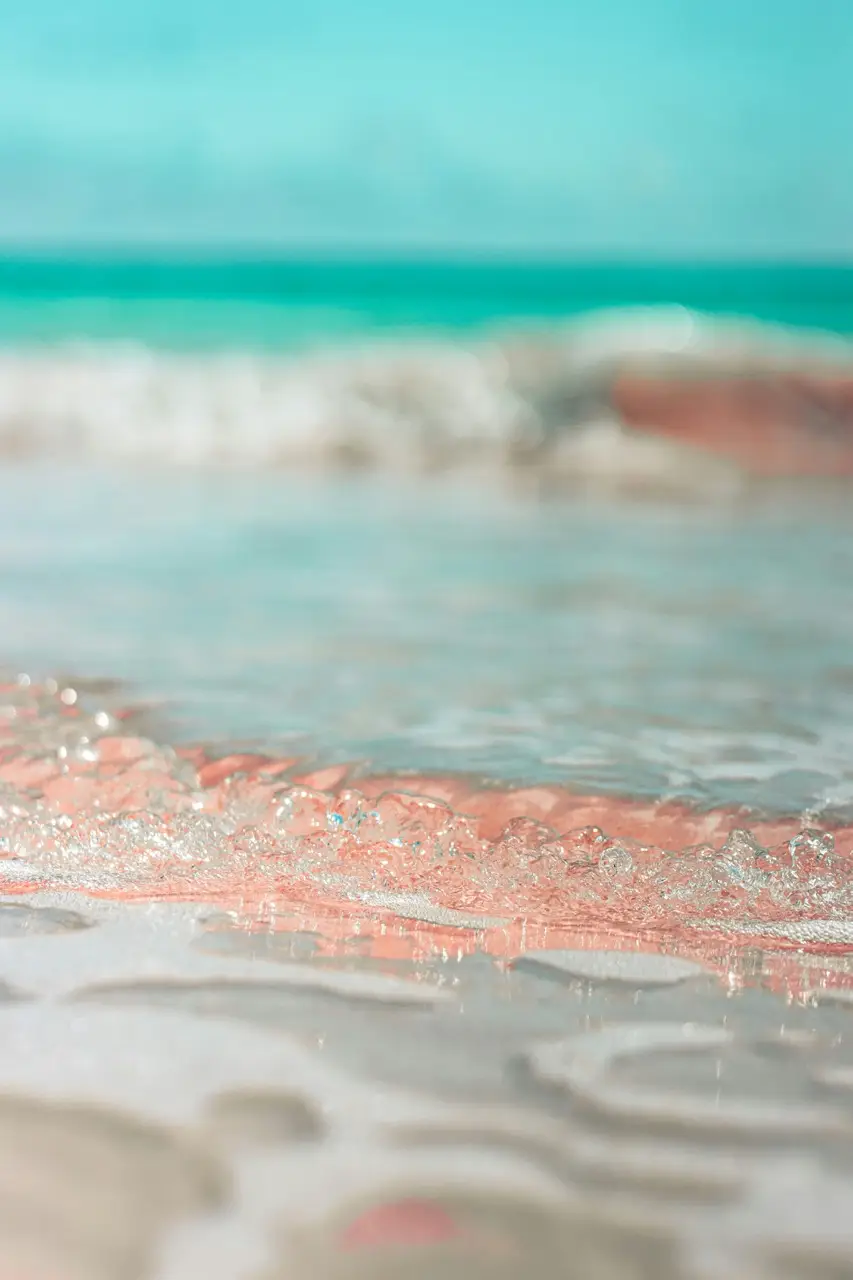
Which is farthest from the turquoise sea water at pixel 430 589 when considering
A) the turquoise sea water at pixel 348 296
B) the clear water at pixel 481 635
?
the turquoise sea water at pixel 348 296

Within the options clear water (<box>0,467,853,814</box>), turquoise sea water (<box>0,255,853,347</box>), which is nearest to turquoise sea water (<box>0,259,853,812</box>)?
clear water (<box>0,467,853,814</box>)

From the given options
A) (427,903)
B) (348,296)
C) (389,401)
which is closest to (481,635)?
(427,903)

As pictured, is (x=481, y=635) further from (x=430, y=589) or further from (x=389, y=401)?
(x=389, y=401)

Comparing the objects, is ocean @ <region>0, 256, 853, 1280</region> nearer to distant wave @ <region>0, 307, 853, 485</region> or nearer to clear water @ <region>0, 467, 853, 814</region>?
clear water @ <region>0, 467, 853, 814</region>

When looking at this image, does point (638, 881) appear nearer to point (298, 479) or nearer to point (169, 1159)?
point (169, 1159)

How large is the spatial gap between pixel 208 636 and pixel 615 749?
0.58 m

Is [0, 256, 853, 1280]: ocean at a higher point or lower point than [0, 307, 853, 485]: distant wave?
lower

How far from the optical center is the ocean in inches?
18.0

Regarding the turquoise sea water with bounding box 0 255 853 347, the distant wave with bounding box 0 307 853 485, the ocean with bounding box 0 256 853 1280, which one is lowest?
the ocean with bounding box 0 256 853 1280

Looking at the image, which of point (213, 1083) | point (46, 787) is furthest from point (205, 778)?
point (213, 1083)

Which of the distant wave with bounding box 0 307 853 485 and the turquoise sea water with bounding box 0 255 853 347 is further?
the turquoise sea water with bounding box 0 255 853 347

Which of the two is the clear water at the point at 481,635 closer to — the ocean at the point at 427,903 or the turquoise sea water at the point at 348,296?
the ocean at the point at 427,903

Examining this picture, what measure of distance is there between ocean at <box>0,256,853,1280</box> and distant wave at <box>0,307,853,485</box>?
7.83ft

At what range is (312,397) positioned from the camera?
17.9 feet
